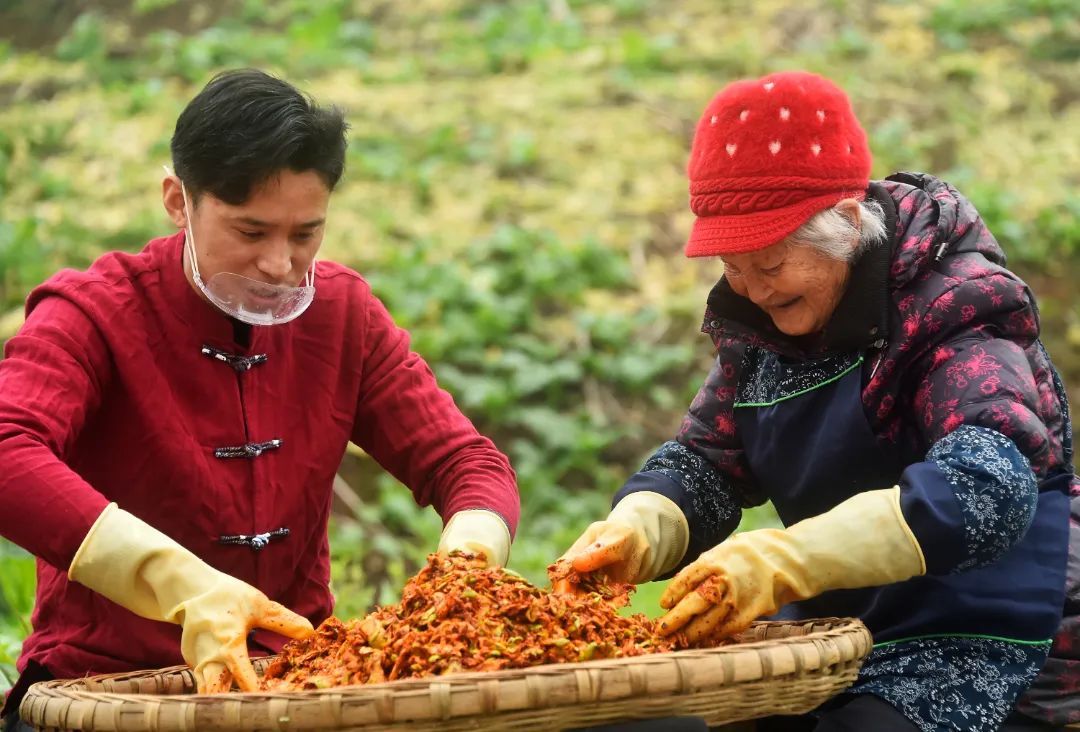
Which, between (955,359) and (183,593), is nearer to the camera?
(183,593)

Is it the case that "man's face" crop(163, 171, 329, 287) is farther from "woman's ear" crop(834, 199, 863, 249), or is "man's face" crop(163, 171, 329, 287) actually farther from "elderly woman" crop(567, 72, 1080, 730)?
"woman's ear" crop(834, 199, 863, 249)

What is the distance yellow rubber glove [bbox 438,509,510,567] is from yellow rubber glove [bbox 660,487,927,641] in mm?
432

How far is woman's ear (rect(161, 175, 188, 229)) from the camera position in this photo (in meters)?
2.86

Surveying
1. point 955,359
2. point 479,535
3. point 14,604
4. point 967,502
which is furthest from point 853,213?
point 14,604

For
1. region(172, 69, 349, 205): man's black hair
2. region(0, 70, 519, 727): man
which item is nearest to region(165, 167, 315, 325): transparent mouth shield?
region(0, 70, 519, 727): man

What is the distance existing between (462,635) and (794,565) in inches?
24.0

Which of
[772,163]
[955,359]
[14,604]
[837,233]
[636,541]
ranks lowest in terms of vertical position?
[14,604]

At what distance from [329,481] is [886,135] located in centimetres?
573

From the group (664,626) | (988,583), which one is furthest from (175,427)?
(988,583)

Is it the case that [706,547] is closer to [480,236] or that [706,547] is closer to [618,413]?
[618,413]

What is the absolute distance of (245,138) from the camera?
8.93 feet

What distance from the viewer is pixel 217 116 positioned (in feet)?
8.98

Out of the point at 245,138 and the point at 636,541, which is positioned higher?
the point at 245,138

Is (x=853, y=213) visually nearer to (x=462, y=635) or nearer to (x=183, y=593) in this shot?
(x=462, y=635)
